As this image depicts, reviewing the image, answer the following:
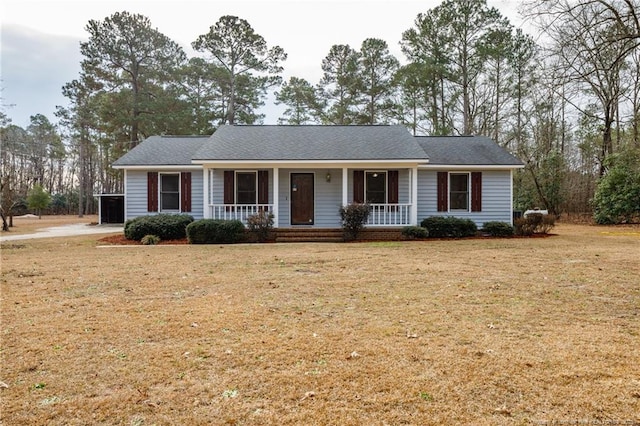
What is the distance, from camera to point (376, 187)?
16.2 meters

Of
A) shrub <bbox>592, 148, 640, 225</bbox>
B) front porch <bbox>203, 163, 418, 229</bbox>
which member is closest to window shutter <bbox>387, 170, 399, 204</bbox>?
front porch <bbox>203, 163, 418, 229</bbox>

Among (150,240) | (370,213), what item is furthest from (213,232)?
(370,213)

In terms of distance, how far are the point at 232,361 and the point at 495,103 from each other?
2925 centimetres

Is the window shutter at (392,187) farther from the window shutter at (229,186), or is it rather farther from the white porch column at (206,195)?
the white porch column at (206,195)

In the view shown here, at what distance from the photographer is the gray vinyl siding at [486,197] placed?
16.3 m

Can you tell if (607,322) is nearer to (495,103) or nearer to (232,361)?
(232,361)

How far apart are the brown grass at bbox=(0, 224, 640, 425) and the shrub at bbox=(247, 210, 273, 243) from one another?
6.20 meters

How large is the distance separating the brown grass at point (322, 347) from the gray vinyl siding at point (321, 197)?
8349mm

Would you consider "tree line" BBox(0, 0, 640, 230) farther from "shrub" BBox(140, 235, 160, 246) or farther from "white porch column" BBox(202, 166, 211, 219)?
"white porch column" BBox(202, 166, 211, 219)

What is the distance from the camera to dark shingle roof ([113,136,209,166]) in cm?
1675

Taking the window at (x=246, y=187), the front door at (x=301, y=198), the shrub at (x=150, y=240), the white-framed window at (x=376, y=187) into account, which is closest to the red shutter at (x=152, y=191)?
the shrub at (x=150, y=240)

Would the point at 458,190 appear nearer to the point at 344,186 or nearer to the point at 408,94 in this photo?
the point at 344,186

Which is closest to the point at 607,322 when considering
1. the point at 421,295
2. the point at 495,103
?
the point at 421,295

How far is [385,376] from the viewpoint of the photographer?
3174 millimetres
